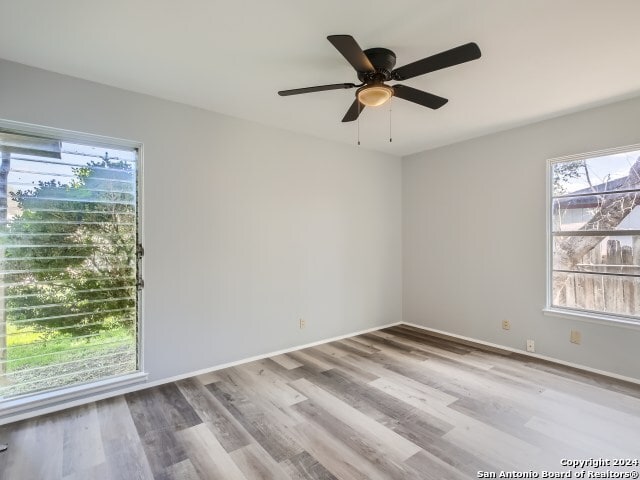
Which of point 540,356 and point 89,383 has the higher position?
point 89,383

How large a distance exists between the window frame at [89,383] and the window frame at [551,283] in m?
4.07

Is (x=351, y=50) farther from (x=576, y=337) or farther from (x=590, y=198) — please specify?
(x=576, y=337)

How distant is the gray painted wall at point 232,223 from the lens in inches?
107

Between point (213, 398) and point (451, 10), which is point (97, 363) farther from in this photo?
point (451, 10)

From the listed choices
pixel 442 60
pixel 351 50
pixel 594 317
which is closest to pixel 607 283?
pixel 594 317

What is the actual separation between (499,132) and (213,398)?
4.14 m

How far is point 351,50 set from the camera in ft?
5.71

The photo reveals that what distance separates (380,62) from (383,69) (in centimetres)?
7

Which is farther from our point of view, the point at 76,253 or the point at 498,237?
the point at 498,237

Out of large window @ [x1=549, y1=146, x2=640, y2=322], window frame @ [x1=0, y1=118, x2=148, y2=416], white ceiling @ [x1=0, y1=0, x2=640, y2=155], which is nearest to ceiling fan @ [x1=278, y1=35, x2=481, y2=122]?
white ceiling @ [x1=0, y1=0, x2=640, y2=155]

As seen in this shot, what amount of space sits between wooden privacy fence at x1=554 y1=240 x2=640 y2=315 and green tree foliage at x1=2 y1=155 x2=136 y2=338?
4.33 metres

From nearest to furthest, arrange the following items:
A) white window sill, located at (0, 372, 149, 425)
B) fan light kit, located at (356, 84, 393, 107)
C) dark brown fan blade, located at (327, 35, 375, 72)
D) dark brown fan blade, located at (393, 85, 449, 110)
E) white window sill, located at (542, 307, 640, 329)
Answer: dark brown fan blade, located at (327, 35, 375, 72)
fan light kit, located at (356, 84, 393, 107)
dark brown fan blade, located at (393, 85, 449, 110)
white window sill, located at (0, 372, 149, 425)
white window sill, located at (542, 307, 640, 329)

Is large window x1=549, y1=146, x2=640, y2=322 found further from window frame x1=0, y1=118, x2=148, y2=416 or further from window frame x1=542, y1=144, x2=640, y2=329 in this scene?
window frame x1=0, y1=118, x2=148, y2=416

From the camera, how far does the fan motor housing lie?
6.85 feet
